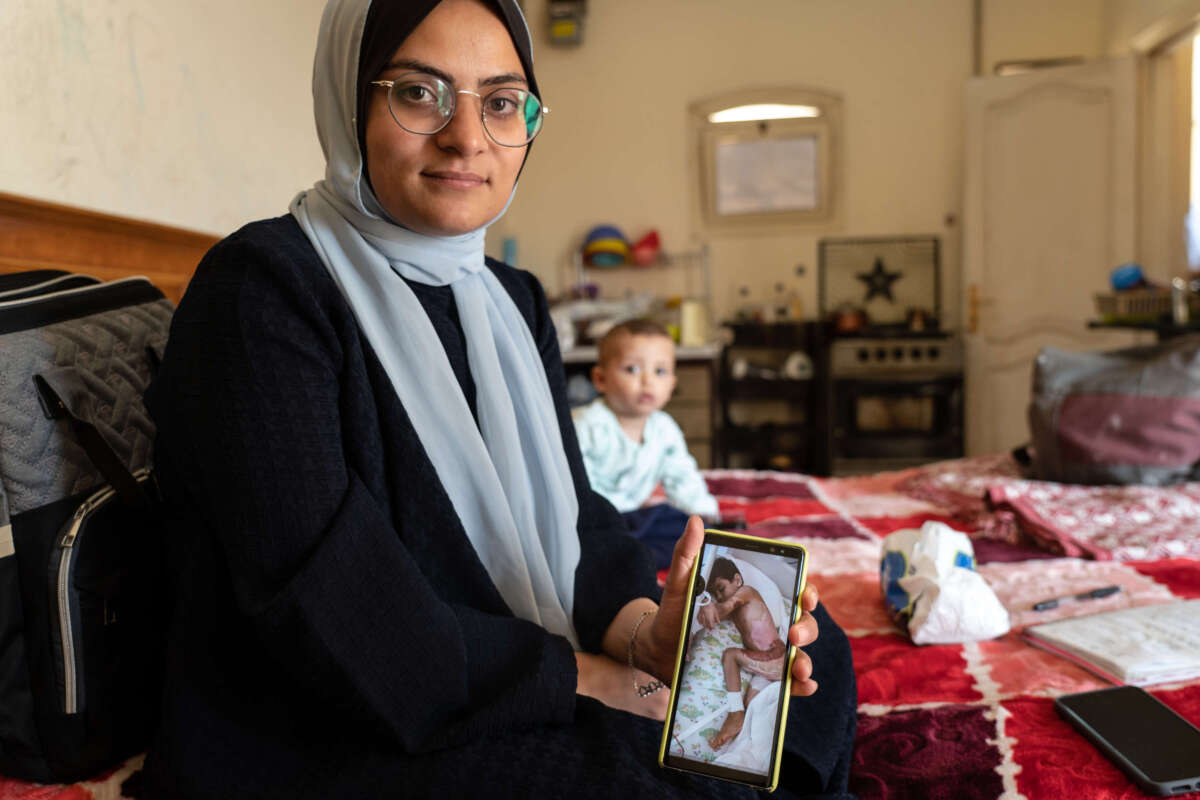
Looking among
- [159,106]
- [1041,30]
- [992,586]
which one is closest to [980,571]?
[992,586]

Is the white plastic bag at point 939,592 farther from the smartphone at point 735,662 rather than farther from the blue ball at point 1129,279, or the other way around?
the blue ball at point 1129,279

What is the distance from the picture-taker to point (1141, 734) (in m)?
0.93

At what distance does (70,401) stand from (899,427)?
4.07 m

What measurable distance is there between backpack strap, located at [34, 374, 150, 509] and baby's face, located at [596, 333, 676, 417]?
4.38 ft

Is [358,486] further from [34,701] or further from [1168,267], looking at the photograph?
[1168,267]

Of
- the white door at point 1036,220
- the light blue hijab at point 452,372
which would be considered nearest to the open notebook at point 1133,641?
the light blue hijab at point 452,372

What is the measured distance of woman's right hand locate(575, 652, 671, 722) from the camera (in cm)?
89

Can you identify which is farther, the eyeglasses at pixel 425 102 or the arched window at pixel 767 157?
the arched window at pixel 767 157

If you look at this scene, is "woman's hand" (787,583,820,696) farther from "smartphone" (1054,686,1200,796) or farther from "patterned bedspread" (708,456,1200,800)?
"smartphone" (1054,686,1200,796)

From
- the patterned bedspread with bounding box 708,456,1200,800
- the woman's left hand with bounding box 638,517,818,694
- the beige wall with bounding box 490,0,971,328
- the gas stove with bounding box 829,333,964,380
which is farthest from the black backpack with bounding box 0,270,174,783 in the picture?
the beige wall with bounding box 490,0,971,328

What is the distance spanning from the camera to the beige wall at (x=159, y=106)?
131cm

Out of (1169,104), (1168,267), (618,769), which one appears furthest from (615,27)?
(618,769)

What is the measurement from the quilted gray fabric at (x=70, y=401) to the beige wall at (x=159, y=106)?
46 centimetres

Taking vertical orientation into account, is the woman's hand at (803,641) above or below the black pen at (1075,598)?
above
